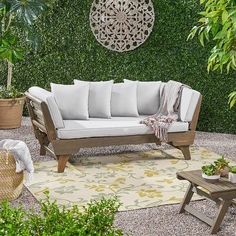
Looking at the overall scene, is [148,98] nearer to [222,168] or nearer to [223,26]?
[222,168]

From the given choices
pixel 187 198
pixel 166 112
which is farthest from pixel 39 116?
pixel 187 198

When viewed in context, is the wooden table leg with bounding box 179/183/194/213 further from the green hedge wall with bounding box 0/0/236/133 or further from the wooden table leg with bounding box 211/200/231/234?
the green hedge wall with bounding box 0/0/236/133

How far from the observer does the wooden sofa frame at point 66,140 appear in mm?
5184

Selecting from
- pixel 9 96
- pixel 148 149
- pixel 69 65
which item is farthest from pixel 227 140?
pixel 9 96

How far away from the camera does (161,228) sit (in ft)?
12.5

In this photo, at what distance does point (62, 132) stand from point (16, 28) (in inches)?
120

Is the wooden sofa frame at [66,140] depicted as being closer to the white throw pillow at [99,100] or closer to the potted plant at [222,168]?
the white throw pillow at [99,100]

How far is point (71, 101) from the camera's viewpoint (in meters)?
5.75

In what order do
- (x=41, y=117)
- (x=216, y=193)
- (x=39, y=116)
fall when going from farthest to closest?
(x=39, y=116)
(x=41, y=117)
(x=216, y=193)

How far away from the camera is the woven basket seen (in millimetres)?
4297

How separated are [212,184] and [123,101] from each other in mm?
2476

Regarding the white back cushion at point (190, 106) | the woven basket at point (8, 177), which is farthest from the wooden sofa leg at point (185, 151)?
the woven basket at point (8, 177)

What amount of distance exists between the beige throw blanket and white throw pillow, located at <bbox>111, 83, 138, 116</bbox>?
0.29m

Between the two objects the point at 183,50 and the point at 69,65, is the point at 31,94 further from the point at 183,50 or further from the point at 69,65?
the point at 183,50
